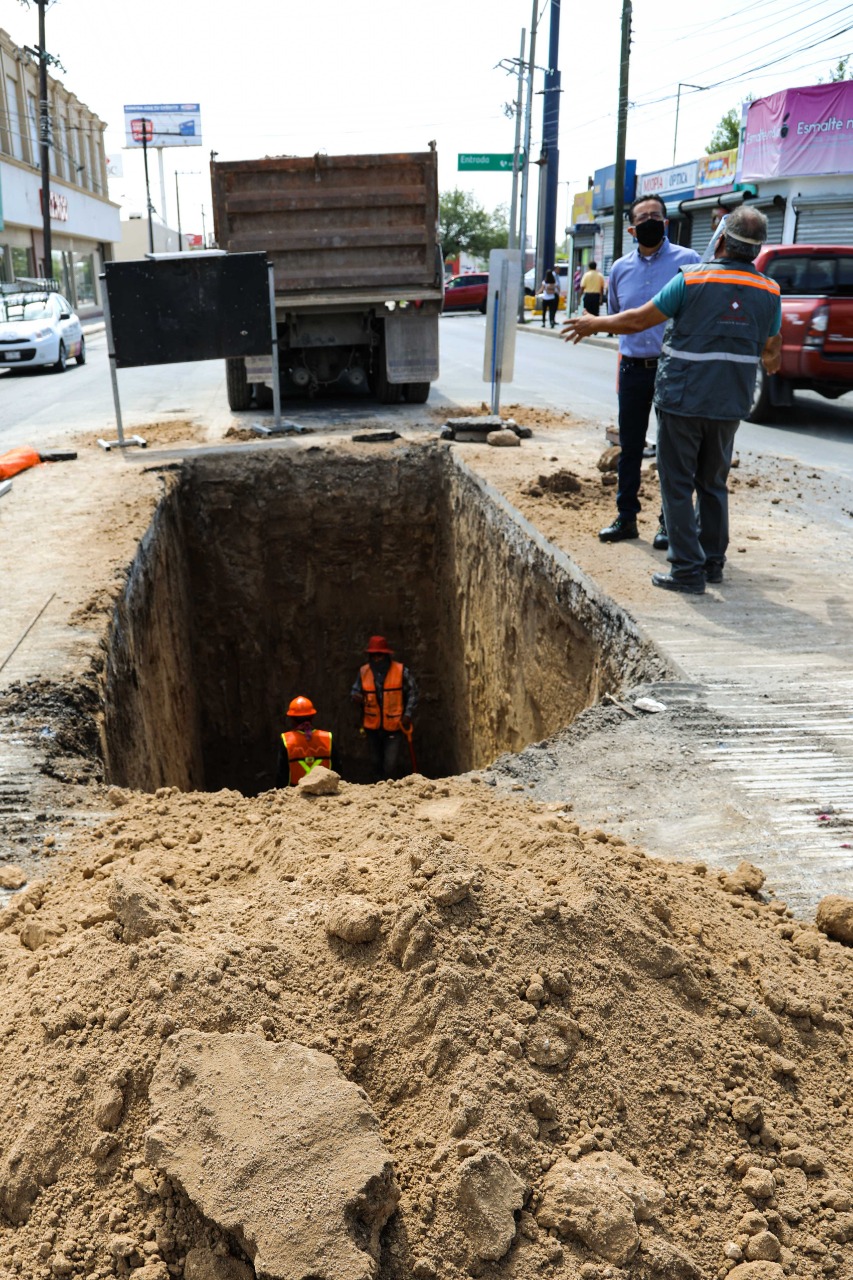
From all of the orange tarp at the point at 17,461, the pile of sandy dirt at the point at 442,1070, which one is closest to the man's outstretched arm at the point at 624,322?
the pile of sandy dirt at the point at 442,1070

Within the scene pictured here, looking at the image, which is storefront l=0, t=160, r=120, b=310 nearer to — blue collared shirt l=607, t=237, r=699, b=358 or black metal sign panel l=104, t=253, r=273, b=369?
black metal sign panel l=104, t=253, r=273, b=369

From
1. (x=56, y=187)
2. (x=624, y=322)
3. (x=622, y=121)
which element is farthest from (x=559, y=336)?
(x=56, y=187)

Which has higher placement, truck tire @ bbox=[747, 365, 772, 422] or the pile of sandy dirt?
truck tire @ bbox=[747, 365, 772, 422]

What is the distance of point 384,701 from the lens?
8.49 m

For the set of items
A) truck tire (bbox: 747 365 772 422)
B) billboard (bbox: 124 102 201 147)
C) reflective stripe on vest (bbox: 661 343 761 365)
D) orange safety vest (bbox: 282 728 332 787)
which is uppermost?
billboard (bbox: 124 102 201 147)

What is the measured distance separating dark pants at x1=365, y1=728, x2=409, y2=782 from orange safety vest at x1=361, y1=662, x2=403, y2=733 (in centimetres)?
12

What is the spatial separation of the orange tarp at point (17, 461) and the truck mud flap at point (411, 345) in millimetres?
4455

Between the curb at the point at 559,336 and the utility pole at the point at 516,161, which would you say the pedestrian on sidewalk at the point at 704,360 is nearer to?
the curb at the point at 559,336

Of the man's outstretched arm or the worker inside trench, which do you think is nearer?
the man's outstretched arm

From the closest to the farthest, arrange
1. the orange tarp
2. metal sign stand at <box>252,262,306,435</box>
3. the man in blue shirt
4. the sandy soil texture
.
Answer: the sandy soil texture < the man in blue shirt < the orange tarp < metal sign stand at <box>252,262,306,435</box>

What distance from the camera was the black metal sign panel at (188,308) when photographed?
10242 mm

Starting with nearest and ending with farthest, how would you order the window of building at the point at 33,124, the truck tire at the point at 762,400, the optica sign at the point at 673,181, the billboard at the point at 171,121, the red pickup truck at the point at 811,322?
the red pickup truck at the point at 811,322 < the truck tire at the point at 762,400 < the optica sign at the point at 673,181 < the window of building at the point at 33,124 < the billboard at the point at 171,121

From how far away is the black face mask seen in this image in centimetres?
620

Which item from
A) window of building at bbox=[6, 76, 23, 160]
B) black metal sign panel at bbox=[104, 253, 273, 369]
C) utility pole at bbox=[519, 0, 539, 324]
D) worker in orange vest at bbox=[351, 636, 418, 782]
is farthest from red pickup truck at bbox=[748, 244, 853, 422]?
window of building at bbox=[6, 76, 23, 160]
